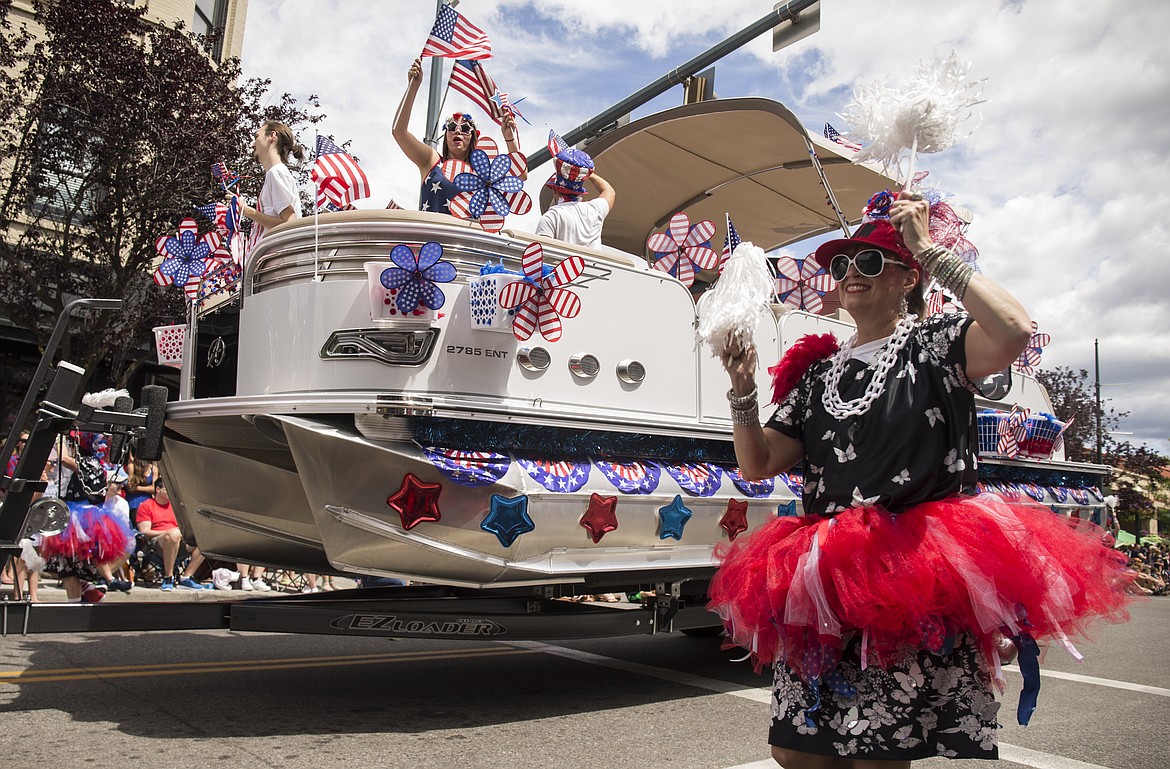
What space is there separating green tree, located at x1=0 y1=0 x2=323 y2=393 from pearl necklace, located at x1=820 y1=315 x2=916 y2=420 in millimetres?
9978

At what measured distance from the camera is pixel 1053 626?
2.32m

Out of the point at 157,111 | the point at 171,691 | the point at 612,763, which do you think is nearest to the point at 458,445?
the point at 612,763

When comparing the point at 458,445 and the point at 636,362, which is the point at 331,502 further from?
the point at 636,362

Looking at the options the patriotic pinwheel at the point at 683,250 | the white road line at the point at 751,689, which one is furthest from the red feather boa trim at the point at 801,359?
the patriotic pinwheel at the point at 683,250

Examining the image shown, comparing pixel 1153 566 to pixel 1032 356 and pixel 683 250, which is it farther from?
pixel 683 250

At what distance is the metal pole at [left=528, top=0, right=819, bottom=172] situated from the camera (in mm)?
9876

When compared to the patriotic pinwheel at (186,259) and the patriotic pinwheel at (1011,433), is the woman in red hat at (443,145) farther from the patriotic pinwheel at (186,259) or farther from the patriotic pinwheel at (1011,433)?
the patriotic pinwheel at (1011,433)

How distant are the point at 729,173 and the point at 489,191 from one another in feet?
12.5

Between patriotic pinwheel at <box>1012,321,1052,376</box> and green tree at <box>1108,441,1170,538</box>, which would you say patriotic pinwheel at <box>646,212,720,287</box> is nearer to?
patriotic pinwheel at <box>1012,321,1052,376</box>

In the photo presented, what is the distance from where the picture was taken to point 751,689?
20.4 feet

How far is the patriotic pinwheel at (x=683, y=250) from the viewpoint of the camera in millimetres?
6758

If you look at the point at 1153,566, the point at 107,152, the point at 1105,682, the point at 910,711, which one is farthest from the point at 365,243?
the point at 1153,566

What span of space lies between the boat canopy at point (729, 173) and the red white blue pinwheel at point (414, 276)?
352cm

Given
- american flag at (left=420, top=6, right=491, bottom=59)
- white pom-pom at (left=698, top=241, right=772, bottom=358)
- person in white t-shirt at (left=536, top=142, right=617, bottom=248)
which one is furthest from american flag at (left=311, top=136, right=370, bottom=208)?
white pom-pom at (left=698, top=241, right=772, bottom=358)
